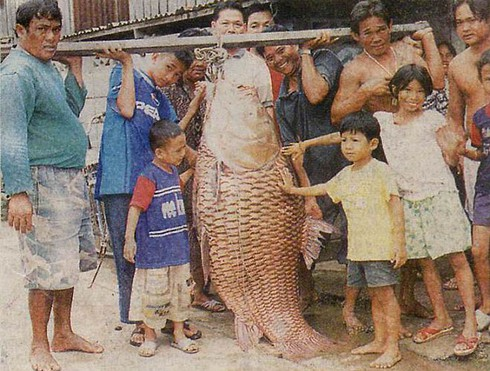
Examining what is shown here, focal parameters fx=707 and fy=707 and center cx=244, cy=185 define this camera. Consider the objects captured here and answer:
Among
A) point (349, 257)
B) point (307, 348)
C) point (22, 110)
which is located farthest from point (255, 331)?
point (22, 110)

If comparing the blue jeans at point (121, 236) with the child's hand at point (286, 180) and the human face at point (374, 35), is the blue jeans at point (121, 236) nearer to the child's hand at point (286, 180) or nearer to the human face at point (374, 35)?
the child's hand at point (286, 180)

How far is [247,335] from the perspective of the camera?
3713 millimetres

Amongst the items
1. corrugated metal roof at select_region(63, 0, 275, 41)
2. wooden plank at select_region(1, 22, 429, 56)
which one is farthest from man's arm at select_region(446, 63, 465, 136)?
corrugated metal roof at select_region(63, 0, 275, 41)

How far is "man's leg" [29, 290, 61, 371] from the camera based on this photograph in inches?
143

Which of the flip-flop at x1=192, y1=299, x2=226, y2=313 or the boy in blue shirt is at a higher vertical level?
the boy in blue shirt

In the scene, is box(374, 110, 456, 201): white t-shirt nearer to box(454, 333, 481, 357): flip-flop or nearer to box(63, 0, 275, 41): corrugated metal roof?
box(454, 333, 481, 357): flip-flop

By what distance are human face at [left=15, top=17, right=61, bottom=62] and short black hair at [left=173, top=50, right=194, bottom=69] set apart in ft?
2.17

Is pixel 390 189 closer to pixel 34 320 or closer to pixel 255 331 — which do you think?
pixel 255 331

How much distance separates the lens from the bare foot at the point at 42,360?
3586 mm

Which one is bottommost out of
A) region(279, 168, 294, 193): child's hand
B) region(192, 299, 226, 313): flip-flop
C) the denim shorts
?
region(192, 299, 226, 313): flip-flop

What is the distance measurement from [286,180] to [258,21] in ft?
4.37

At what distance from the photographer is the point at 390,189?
11.5 ft

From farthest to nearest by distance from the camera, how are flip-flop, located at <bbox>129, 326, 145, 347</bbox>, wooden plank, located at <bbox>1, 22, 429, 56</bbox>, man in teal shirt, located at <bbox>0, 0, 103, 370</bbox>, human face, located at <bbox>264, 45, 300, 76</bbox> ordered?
human face, located at <bbox>264, 45, 300, 76</bbox>, flip-flop, located at <bbox>129, 326, 145, 347</bbox>, wooden plank, located at <bbox>1, 22, 429, 56</bbox>, man in teal shirt, located at <bbox>0, 0, 103, 370</bbox>

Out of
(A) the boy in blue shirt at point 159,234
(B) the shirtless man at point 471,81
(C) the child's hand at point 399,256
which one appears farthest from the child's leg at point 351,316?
(A) the boy in blue shirt at point 159,234
